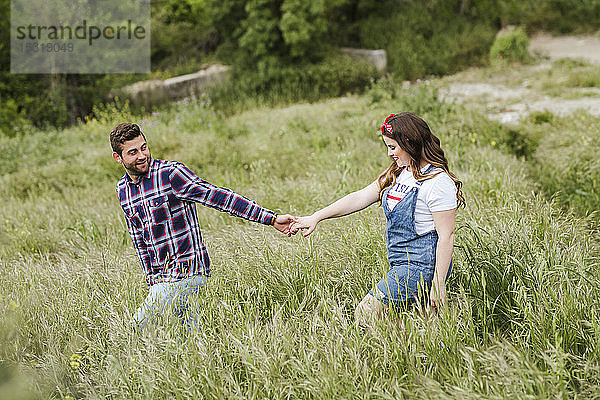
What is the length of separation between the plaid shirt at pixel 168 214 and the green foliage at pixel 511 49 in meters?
12.0

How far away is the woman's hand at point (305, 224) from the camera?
344cm

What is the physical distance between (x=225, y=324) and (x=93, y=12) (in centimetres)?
1271

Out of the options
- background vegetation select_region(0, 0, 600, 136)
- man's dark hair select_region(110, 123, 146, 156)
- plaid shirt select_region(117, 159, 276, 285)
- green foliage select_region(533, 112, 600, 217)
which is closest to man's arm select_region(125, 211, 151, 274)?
plaid shirt select_region(117, 159, 276, 285)

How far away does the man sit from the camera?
3.10m

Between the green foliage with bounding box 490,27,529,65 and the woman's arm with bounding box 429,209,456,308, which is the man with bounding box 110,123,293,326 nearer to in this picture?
the woman's arm with bounding box 429,209,456,308

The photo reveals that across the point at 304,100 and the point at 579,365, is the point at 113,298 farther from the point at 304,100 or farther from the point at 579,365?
the point at 304,100

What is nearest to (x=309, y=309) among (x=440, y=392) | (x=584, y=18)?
(x=440, y=392)

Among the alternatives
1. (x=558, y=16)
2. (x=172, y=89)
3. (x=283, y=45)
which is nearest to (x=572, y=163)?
(x=283, y=45)

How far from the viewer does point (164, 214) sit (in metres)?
3.16

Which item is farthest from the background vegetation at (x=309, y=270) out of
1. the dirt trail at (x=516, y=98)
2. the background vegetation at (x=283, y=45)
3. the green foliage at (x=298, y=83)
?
the background vegetation at (x=283, y=45)

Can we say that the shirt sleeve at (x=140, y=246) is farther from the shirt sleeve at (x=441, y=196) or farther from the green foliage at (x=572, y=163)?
the green foliage at (x=572, y=163)

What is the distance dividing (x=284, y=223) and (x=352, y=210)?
49 cm

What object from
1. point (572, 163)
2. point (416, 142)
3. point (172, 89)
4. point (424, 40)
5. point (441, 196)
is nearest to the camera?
point (441, 196)

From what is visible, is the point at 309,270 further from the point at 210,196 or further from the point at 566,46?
the point at 566,46
